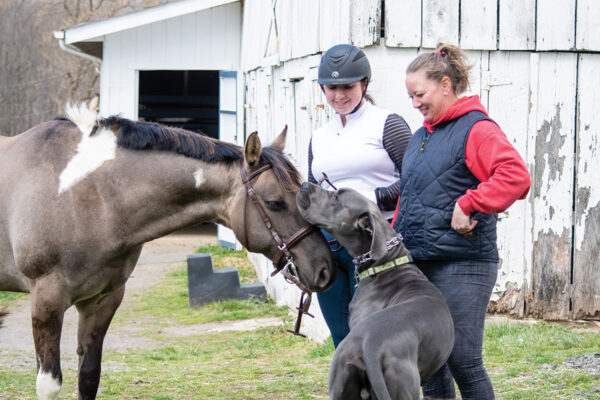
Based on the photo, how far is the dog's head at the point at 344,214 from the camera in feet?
11.1

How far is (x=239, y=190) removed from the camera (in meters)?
3.79

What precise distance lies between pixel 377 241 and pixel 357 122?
72 centimetres

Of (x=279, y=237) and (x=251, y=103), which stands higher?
(x=251, y=103)

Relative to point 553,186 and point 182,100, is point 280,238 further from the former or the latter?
point 182,100

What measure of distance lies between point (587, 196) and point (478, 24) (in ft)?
5.69

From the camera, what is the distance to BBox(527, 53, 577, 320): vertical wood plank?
6.31m

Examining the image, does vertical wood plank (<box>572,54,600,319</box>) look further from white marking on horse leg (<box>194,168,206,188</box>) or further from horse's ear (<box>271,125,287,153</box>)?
white marking on horse leg (<box>194,168,206,188</box>)

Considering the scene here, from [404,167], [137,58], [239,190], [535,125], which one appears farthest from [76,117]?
[137,58]

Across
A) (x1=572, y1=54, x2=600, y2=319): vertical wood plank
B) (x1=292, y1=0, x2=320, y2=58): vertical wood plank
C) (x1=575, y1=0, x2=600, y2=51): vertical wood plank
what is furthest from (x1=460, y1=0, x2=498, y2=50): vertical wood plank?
(x1=292, y1=0, x2=320, y2=58): vertical wood plank

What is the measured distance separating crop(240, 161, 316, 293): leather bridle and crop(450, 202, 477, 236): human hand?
78 cm

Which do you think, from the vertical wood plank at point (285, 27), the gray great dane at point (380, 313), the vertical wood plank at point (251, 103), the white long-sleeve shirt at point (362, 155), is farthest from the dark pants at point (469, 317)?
the vertical wood plank at point (251, 103)

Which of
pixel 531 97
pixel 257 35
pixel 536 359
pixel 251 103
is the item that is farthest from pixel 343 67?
pixel 251 103

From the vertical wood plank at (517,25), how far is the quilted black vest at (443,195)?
3235mm

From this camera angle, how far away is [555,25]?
Answer: 6.25m
